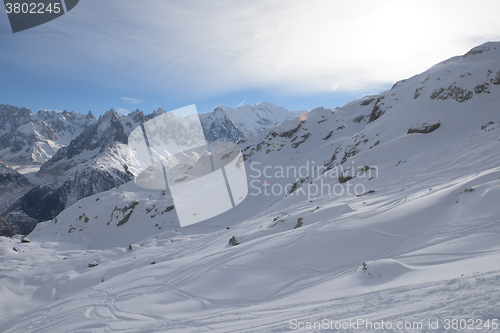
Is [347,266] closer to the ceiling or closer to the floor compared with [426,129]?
closer to the floor

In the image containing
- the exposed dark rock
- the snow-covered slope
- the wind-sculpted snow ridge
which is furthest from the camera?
the snow-covered slope

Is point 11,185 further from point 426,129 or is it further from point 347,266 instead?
point 426,129

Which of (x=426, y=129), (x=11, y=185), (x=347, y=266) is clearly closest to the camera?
(x=347, y=266)

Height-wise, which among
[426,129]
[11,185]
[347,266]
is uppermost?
[11,185]

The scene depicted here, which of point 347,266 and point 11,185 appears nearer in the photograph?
point 347,266

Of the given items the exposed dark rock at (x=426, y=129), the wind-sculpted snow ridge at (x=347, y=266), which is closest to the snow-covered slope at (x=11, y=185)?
the wind-sculpted snow ridge at (x=347, y=266)

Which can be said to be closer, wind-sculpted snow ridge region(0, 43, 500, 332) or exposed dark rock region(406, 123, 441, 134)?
wind-sculpted snow ridge region(0, 43, 500, 332)

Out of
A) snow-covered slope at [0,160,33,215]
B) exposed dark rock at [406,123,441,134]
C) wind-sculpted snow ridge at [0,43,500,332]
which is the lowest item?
wind-sculpted snow ridge at [0,43,500,332]

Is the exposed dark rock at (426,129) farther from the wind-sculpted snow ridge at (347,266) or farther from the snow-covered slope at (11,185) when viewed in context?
the snow-covered slope at (11,185)

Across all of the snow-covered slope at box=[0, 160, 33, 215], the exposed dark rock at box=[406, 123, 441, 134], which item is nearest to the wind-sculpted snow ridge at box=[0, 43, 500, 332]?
the exposed dark rock at box=[406, 123, 441, 134]

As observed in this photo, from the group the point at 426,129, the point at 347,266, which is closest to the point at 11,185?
the point at 347,266

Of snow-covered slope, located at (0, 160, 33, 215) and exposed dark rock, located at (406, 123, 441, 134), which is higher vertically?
snow-covered slope, located at (0, 160, 33, 215)

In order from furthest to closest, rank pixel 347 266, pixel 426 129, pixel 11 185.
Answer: pixel 11 185 < pixel 426 129 < pixel 347 266

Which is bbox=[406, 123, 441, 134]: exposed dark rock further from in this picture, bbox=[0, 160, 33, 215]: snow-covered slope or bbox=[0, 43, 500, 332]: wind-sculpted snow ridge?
bbox=[0, 160, 33, 215]: snow-covered slope
